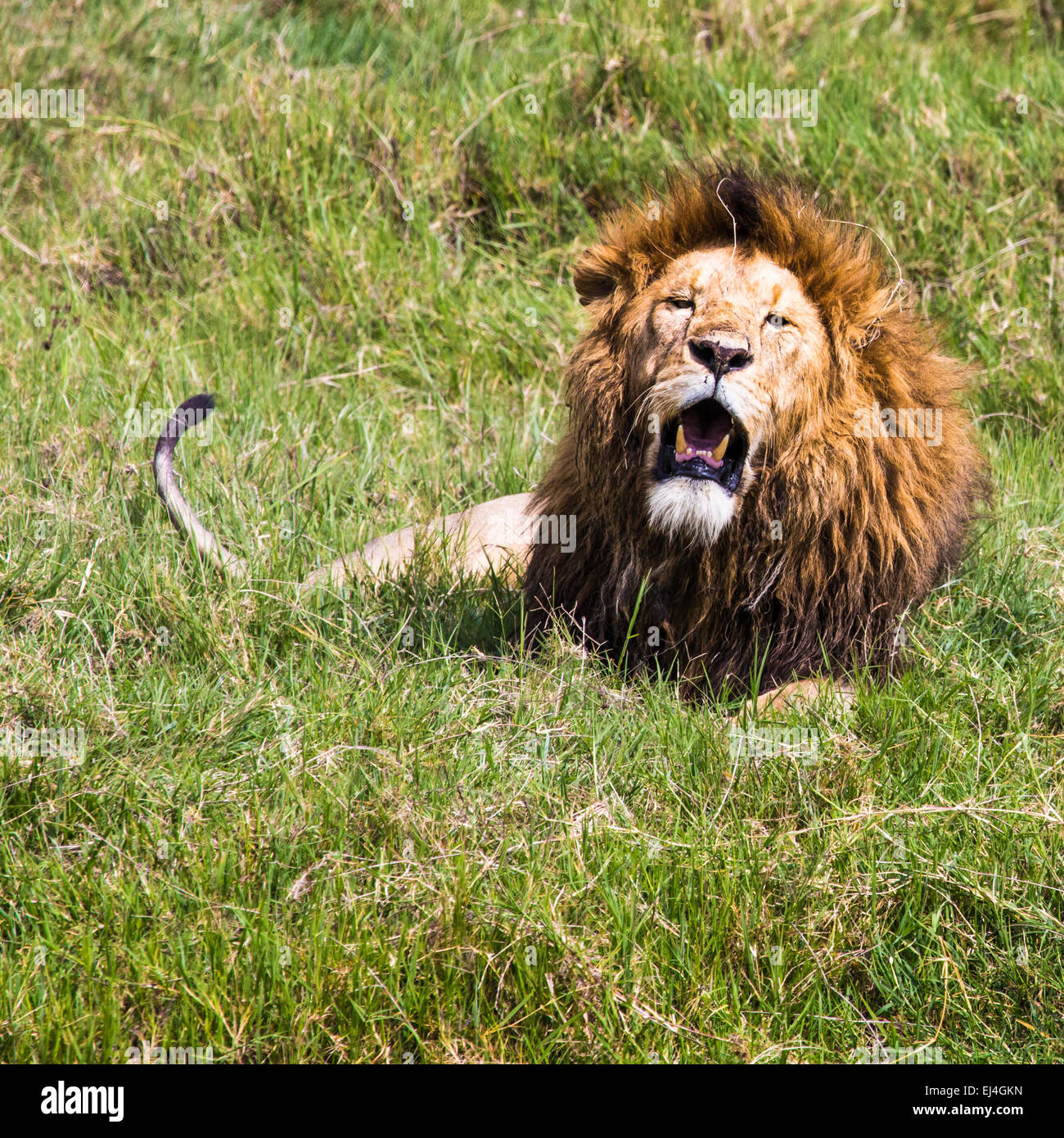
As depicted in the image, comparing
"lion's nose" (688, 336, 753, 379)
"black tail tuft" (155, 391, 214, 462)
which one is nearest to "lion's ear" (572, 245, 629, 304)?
"lion's nose" (688, 336, 753, 379)

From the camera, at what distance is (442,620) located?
3.96 metres

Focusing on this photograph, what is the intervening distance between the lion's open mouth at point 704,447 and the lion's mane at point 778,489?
67 millimetres

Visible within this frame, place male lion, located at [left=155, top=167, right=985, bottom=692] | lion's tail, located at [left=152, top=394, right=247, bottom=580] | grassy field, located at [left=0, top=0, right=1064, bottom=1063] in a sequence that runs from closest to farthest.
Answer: grassy field, located at [left=0, top=0, right=1064, bottom=1063] < male lion, located at [left=155, top=167, right=985, bottom=692] < lion's tail, located at [left=152, top=394, right=247, bottom=580]

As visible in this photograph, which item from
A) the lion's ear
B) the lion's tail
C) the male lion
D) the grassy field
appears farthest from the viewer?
the lion's tail

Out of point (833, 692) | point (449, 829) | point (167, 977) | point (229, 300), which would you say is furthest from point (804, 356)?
point (229, 300)

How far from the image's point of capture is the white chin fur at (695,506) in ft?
10.8

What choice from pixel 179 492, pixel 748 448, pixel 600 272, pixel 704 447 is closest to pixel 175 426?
pixel 179 492

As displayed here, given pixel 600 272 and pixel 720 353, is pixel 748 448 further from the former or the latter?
pixel 600 272

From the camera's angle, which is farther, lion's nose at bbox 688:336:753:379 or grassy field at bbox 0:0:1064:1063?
lion's nose at bbox 688:336:753:379

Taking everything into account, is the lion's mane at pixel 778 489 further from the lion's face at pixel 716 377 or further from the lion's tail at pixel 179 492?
the lion's tail at pixel 179 492

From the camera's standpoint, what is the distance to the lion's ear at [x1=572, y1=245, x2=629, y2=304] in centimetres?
364

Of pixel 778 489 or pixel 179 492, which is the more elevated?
pixel 778 489

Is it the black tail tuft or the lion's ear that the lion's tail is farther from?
the lion's ear

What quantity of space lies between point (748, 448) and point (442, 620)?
1072mm
